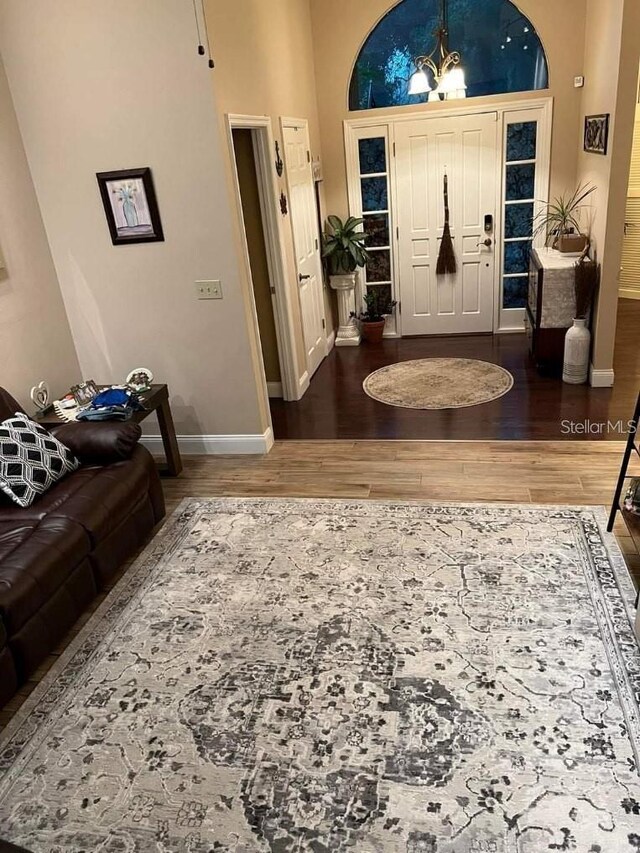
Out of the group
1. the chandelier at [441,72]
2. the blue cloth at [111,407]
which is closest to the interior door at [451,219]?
the chandelier at [441,72]

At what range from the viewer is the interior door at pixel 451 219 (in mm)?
5961

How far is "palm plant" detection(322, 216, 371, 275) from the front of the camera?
604cm

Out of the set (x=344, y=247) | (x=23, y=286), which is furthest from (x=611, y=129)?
(x=23, y=286)

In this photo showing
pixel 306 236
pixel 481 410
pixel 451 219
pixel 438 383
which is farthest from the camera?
pixel 451 219

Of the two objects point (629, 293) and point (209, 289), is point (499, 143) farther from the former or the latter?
point (209, 289)

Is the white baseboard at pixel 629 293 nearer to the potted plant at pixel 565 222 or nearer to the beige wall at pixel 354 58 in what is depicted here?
the potted plant at pixel 565 222

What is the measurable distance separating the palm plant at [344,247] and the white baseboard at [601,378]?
2479mm

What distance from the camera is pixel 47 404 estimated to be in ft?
12.6

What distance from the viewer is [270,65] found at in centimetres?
451

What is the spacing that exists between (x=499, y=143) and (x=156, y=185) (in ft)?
12.0

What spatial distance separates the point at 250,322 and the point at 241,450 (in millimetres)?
900

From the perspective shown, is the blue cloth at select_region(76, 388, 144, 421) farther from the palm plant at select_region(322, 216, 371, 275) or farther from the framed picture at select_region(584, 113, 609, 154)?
the framed picture at select_region(584, 113, 609, 154)

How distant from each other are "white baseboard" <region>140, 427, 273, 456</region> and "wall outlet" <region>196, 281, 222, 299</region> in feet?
3.22

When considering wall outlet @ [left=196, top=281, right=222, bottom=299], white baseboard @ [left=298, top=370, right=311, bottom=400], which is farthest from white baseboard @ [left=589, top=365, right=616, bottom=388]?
wall outlet @ [left=196, top=281, right=222, bottom=299]
